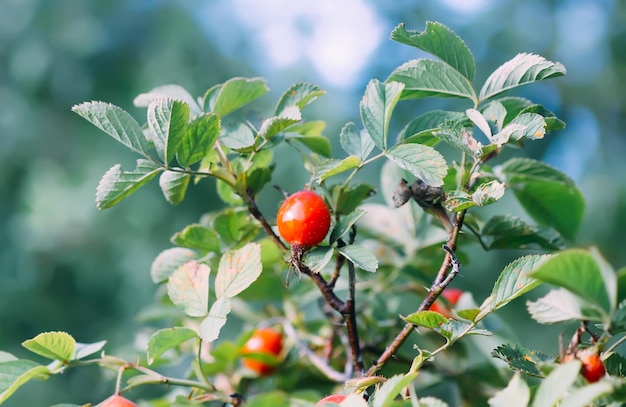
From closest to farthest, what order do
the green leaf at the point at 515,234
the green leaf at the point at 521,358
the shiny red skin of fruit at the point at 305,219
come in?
the green leaf at the point at 521,358 → the shiny red skin of fruit at the point at 305,219 → the green leaf at the point at 515,234

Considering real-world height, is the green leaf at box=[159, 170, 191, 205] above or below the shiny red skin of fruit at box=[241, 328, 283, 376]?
above

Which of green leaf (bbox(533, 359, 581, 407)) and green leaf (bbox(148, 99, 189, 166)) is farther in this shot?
green leaf (bbox(148, 99, 189, 166))

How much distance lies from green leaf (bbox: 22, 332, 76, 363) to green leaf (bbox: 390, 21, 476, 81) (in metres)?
0.44

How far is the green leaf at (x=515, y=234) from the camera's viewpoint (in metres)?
0.72

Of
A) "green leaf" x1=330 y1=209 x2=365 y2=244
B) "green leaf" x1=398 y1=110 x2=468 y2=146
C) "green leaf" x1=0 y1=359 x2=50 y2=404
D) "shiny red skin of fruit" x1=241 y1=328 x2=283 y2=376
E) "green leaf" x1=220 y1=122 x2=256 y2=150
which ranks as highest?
"green leaf" x1=220 y1=122 x2=256 y2=150

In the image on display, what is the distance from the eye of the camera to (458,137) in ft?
1.84

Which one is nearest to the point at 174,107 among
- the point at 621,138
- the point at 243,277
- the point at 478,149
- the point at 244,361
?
the point at 243,277

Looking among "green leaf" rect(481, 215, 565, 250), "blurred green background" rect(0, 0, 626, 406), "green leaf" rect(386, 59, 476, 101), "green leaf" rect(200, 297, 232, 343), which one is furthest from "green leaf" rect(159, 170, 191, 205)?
"blurred green background" rect(0, 0, 626, 406)

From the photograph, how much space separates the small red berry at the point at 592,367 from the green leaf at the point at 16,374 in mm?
484

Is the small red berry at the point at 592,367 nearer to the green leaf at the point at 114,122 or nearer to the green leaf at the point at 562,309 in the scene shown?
the green leaf at the point at 562,309

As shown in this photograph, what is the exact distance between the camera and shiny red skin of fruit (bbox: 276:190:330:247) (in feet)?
2.00

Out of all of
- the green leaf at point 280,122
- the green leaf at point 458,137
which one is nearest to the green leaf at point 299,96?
the green leaf at point 280,122

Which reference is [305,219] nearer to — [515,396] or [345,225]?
[345,225]

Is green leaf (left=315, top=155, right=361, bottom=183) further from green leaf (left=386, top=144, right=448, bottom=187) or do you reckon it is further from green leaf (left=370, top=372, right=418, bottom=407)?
green leaf (left=370, top=372, right=418, bottom=407)
